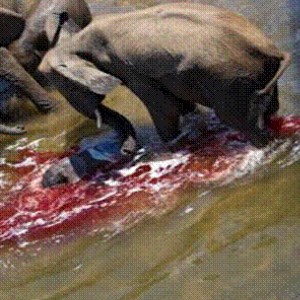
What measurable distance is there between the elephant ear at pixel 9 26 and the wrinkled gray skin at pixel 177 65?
1.27m

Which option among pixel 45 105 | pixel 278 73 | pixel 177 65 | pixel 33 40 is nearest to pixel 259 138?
pixel 278 73

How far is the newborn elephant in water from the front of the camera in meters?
4.44

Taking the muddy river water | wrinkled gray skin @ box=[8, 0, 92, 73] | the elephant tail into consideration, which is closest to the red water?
the muddy river water

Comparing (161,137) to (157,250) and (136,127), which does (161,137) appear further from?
(157,250)

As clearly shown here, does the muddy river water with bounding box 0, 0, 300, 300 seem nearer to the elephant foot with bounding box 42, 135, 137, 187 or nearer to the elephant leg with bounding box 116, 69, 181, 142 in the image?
the elephant foot with bounding box 42, 135, 137, 187

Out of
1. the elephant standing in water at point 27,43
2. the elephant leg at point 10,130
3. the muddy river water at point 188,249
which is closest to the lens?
the muddy river water at point 188,249

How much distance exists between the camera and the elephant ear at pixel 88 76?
4.77 m

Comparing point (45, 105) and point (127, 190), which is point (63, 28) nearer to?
point (45, 105)

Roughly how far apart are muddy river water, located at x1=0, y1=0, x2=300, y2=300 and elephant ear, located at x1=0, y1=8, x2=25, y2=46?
5.27 feet

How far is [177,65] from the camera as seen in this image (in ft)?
14.9

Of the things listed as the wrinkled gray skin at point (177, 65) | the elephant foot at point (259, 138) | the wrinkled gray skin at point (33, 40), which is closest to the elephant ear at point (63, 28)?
the wrinkled gray skin at point (33, 40)

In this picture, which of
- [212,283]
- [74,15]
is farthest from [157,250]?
[74,15]

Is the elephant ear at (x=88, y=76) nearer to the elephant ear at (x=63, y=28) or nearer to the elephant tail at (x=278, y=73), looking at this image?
the elephant ear at (x=63, y=28)

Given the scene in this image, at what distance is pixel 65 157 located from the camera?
5.13 meters
